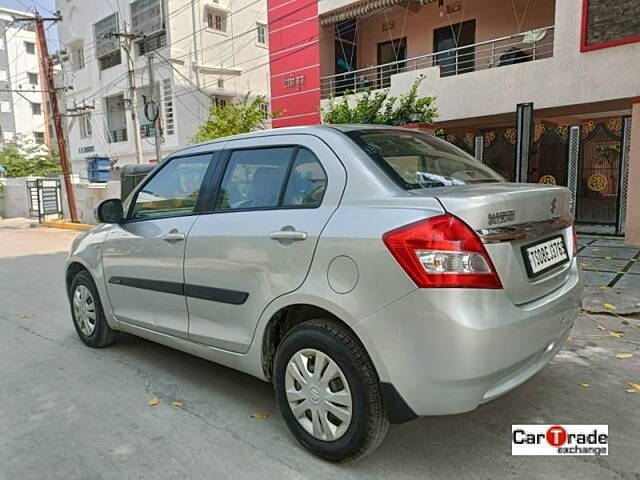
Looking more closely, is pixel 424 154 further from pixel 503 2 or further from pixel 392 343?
pixel 503 2

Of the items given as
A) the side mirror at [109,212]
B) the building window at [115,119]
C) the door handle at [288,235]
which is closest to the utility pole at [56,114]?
the building window at [115,119]

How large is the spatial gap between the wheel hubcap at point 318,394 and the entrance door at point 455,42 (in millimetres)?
12164

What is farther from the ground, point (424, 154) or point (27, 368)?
point (424, 154)

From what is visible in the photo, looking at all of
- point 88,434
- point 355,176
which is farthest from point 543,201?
point 88,434

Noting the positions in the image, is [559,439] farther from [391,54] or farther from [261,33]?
[261,33]

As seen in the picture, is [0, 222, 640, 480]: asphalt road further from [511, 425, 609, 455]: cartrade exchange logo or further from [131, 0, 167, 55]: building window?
[131, 0, 167, 55]: building window

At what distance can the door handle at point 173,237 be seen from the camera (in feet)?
10.5

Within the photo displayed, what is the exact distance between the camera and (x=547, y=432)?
273 cm

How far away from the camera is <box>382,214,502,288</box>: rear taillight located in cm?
209

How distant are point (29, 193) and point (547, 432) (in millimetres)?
20504

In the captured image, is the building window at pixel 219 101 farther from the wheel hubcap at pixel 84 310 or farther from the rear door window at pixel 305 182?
the rear door window at pixel 305 182

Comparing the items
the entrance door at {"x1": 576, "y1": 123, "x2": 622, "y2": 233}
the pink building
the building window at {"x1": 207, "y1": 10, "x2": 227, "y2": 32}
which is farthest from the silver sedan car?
the building window at {"x1": 207, "y1": 10, "x2": 227, "y2": 32}

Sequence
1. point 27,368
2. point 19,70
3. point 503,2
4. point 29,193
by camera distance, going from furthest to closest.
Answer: point 19,70, point 29,193, point 503,2, point 27,368

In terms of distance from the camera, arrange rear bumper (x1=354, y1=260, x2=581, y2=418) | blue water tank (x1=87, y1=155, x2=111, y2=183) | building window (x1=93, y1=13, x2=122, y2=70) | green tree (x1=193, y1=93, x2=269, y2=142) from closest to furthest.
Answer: rear bumper (x1=354, y1=260, x2=581, y2=418) < green tree (x1=193, y1=93, x2=269, y2=142) < blue water tank (x1=87, y1=155, x2=111, y2=183) < building window (x1=93, y1=13, x2=122, y2=70)
